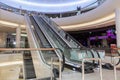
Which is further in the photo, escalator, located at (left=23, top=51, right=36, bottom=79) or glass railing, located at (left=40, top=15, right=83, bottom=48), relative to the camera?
glass railing, located at (left=40, top=15, right=83, bottom=48)

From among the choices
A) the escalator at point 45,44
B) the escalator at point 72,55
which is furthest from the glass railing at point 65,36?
the escalator at point 45,44

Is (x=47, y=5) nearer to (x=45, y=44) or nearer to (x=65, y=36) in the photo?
(x=65, y=36)

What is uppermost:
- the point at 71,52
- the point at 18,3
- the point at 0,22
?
the point at 18,3

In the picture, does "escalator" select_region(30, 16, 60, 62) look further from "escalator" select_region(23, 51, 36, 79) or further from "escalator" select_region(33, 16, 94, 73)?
"escalator" select_region(23, 51, 36, 79)

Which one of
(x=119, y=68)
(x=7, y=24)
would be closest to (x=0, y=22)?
(x=7, y=24)

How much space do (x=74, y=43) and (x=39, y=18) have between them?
19.3 feet

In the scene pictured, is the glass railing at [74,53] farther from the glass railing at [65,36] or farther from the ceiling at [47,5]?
the ceiling at [47,5]

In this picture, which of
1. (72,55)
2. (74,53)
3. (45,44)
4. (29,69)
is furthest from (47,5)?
(74,53)

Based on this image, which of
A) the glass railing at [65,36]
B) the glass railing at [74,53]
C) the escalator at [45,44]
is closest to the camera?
the glass railing at [74,53]

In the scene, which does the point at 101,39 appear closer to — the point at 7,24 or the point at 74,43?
the point at 74,43

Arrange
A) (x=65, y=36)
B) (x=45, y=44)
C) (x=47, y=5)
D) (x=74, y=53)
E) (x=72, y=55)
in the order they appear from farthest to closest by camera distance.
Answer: (x=47, y=5), (x=65, y=36), (x=45, y=44), (x=72, y=55), (x=74, y=53)

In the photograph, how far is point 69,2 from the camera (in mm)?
16406

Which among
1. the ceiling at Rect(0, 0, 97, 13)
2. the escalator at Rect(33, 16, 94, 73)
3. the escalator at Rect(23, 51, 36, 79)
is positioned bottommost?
the escalator at Rect(23, 51, 36, 79)

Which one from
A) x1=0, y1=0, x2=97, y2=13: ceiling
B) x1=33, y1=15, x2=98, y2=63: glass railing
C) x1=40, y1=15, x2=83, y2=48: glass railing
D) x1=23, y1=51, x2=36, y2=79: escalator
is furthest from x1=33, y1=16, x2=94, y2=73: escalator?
x1=0, y1=0, x2=97, y2=13: ceiling
